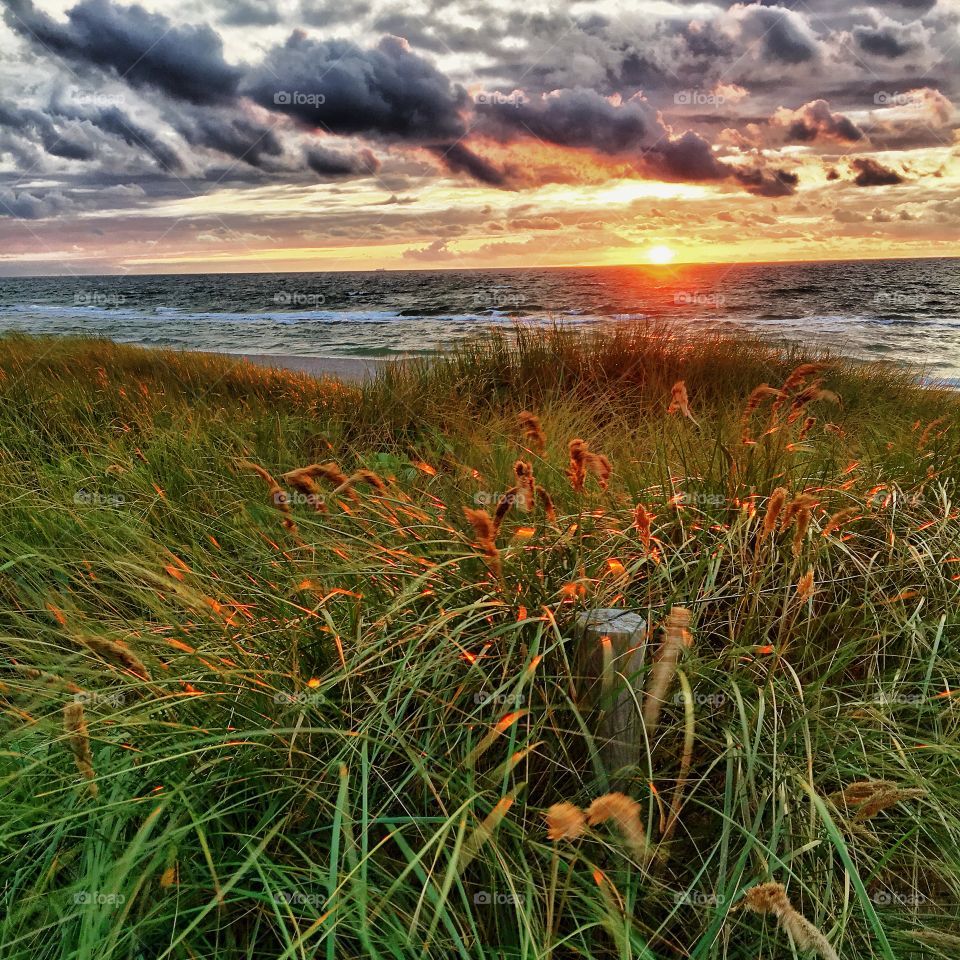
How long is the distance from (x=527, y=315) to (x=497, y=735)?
26.6 metres

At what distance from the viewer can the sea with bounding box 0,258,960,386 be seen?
836 inches

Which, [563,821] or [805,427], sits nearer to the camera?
[563,821]

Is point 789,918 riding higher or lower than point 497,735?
higher

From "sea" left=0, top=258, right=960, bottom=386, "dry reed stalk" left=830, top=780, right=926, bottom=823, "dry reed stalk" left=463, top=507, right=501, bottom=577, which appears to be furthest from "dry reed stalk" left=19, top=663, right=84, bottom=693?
"sea" left=0, top=258, right=960, bottom=386

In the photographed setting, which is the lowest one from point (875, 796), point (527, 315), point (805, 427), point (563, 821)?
point (527, 315)

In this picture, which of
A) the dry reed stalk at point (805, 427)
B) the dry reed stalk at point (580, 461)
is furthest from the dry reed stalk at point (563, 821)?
the dry reed stalk at point (805, 427)

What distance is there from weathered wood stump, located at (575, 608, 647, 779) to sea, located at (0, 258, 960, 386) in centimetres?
645

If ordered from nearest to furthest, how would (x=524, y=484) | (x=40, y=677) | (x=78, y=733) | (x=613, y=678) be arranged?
(x=78, y=733) → (x=613, y=678) → (x=524, y=484) → (x=40, y=677)

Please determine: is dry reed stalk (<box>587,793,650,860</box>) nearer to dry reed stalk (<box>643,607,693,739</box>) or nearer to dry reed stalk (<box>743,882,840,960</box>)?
dry reed stalk (<box>743,882,840,960</box>)

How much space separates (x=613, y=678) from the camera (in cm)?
167

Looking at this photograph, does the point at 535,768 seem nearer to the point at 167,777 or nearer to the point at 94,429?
the point at 167,777

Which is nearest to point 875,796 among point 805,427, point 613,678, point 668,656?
point 668,656

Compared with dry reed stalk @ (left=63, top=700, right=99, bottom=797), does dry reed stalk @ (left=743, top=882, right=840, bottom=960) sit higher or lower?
lower

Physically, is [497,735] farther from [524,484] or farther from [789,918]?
[789,918]
